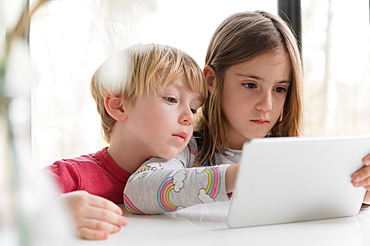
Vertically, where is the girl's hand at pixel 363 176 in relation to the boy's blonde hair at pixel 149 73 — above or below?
below

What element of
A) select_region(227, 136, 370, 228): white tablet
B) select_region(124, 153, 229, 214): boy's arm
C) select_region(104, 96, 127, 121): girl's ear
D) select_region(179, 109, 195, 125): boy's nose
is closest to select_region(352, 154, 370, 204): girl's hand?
select_region(227, 136, 370, 228): white tablet

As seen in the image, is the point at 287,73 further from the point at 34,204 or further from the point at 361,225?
the point at 34,204

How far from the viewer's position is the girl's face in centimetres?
114

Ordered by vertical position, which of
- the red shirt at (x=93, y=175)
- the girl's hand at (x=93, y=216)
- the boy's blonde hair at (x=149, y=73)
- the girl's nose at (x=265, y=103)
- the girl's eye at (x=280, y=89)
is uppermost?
the boy's blonde hair at (x=149, y=73)

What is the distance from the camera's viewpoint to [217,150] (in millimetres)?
1194

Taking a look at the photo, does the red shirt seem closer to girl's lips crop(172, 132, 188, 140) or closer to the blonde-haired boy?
the blonde-haired boy

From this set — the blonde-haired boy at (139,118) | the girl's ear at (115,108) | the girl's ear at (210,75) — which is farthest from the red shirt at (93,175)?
the girl's ear at (210,75)

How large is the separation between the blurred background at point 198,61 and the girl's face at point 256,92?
0.25 metres

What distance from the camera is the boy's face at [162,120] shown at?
0.94 m

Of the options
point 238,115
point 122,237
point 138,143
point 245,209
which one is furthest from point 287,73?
point 122,237

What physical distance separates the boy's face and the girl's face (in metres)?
0.22

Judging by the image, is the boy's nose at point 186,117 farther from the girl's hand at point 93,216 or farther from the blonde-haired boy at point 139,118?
the girl's hand at point 93,216

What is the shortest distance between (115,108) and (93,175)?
149mm

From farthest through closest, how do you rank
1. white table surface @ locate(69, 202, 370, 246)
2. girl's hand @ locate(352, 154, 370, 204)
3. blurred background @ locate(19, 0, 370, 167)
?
1. blurred background @ locate(19, 0, 370, 167)
2. girl's hand @ locate(352, 154, 370, 204)
3. white table surface @ locate(69, 202, 370, 246)
